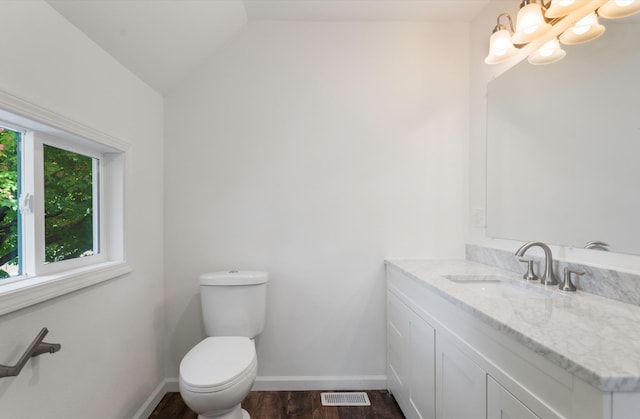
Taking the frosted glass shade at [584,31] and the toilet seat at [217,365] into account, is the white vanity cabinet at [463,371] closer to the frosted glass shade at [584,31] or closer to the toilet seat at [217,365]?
the toilet seat at [217,365]

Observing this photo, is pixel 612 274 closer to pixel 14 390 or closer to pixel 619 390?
pixel 619 390

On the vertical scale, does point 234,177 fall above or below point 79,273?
above

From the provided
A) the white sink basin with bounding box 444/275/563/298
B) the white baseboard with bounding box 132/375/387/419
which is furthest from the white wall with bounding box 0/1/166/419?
the white sink basin with bounding box 444/275/563/298

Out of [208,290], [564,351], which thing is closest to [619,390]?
[564,351]

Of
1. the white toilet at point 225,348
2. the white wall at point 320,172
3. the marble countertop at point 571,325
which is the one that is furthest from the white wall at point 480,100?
the white toilet at point 225,348

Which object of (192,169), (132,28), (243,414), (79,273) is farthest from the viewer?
(192,169)

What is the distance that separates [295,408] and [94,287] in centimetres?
130

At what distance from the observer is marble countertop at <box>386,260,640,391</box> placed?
0.65m

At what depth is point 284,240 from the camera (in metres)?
2.09

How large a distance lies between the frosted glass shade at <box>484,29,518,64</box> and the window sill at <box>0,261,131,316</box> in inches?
86.8

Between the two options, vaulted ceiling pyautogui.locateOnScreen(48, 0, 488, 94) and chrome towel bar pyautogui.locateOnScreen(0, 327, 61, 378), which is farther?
vaulted ceiling pyautogui.locateOnScreen(48, 0, 488, 94)

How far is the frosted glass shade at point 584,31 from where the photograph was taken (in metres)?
1.20

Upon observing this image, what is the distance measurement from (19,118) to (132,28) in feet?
2.33

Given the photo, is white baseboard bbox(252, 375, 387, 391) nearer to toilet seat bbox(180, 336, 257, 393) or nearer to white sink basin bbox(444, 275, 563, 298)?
toilet seat bbox(180, 336, 257, 393)
